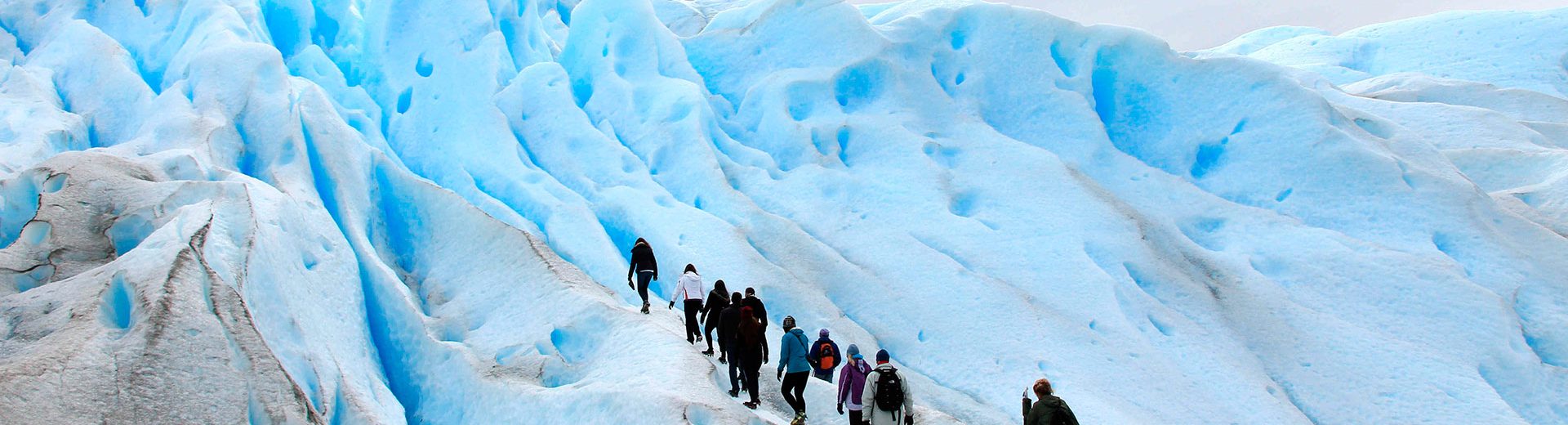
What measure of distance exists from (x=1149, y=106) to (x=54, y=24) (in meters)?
24.8

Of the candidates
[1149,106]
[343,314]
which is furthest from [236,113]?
[1149,106]

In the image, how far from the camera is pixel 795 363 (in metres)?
9.98

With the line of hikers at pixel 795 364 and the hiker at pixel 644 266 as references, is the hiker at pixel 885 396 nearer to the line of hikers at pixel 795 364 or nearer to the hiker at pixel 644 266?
the line of hikers at pixel 795 364

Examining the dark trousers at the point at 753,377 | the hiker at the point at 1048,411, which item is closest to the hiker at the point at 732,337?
the dark trousers at the point at 753,377

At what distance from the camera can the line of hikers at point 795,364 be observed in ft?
27.2

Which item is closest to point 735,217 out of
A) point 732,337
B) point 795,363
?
point 732,337

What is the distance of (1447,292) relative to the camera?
1605cm

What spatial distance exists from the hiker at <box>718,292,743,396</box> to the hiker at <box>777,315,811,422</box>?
534 millimetres

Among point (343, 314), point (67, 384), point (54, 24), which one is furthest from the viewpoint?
point (54, 24)

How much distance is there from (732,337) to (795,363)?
793mm

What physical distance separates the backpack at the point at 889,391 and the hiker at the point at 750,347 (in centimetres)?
212

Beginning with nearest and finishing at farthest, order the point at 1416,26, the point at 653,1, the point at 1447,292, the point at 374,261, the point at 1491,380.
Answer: the point at 374,261 < the point at 1491,380 < the point at 1447,292 < the point at 653,1 < the point at 1416,26

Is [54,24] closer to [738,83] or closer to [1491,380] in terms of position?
[738,83]

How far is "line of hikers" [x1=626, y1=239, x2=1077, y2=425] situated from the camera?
27.2ft
